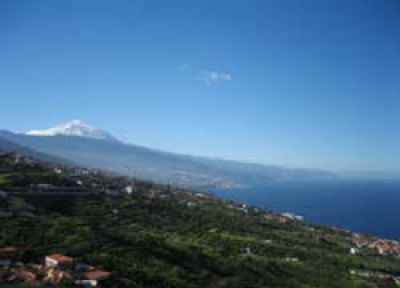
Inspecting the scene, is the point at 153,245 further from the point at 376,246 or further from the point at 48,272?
the point at 376,246

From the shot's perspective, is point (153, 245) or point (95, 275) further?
point (153, 245)

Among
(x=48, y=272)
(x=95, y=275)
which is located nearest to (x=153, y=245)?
(x=95, y=275)

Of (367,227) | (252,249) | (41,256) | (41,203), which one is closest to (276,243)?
(252,249)

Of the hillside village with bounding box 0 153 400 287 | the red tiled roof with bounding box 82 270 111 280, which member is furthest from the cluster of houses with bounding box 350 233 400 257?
the red tiled roof with bounding box 82 270 111 280

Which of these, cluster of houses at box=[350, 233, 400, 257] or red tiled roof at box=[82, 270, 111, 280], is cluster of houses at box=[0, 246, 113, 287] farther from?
cluster of houses at box=[350, 233, 400, 257]

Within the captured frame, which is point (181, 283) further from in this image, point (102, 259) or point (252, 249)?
point (252, 249)

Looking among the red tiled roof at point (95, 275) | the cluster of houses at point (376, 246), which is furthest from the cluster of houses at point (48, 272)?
the cluster of houses at point (376, 246)
